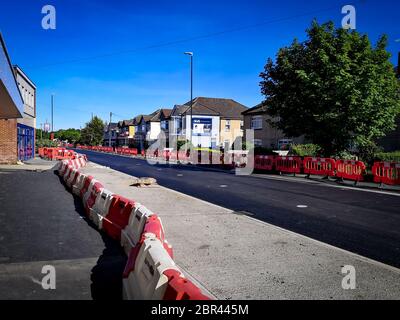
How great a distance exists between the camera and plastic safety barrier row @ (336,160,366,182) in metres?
17.3

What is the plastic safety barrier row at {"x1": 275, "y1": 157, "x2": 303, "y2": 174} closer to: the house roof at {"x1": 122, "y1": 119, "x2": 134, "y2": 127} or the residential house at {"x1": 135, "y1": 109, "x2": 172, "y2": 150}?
the residential house at {"x1": 135, "y1": 109, "x2": 172, "y2": 150}

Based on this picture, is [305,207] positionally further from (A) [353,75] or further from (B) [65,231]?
(A) [353,75]

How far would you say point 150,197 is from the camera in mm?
11938

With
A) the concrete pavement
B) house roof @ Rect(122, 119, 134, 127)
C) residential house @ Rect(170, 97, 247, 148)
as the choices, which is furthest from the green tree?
the concrete pavement

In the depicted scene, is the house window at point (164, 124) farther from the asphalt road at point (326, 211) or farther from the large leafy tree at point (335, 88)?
the asphalt road at point (326, 211)

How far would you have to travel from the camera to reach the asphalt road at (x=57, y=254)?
453 cm

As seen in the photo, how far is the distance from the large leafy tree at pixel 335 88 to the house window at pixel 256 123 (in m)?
20.2

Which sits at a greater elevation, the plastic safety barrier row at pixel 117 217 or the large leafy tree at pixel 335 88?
the large leafy tree at pixel 335 88

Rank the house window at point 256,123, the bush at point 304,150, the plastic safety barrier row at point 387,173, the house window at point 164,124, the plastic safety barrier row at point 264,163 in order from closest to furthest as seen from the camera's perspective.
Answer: the plastic safety barrier row at point 387,173
the plastic safety barrier row at point 264,163
the bush at point 304,150
the house window at point 256,123
the house window at point 164,124

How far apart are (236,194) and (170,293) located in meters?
10.3

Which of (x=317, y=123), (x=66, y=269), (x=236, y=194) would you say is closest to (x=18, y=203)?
(x=66, y=269)

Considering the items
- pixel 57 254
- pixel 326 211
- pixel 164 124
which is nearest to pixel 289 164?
pixel 326 211

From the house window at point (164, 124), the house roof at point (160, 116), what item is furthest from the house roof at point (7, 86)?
the house roof at point (160, 116)

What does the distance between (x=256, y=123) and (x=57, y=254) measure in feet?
130
